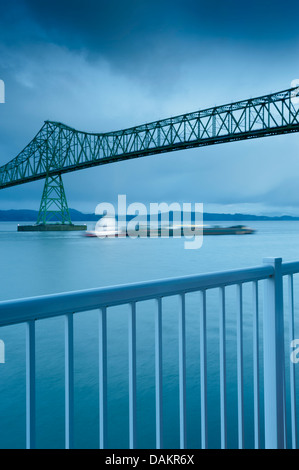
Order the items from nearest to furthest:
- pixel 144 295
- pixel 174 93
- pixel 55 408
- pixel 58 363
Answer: pixel 144 295 < pixel 55 408 < pixel 58 363 < pixel 174 93

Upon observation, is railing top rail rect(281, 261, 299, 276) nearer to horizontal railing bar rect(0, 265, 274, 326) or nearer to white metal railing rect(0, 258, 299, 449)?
white metal railing rect(0, 258, 299, 449)

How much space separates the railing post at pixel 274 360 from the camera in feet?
4.32

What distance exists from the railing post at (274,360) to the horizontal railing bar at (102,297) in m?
0.19

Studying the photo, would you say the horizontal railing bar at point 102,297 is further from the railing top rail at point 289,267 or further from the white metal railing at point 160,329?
the railing top rail at point 289,267

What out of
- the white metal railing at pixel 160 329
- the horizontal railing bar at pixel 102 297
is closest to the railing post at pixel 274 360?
the white metal railing at pixel 160 329

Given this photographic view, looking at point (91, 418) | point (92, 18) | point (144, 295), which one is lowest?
point (91, 418)

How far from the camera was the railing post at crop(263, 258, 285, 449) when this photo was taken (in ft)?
4.32

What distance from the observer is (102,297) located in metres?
0.85

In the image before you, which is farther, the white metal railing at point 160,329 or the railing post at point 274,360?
the railing post at point 274,360

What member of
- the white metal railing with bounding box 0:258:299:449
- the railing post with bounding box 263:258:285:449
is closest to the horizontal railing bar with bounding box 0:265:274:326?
the white metal railing with bounding box 0:258:299:449
